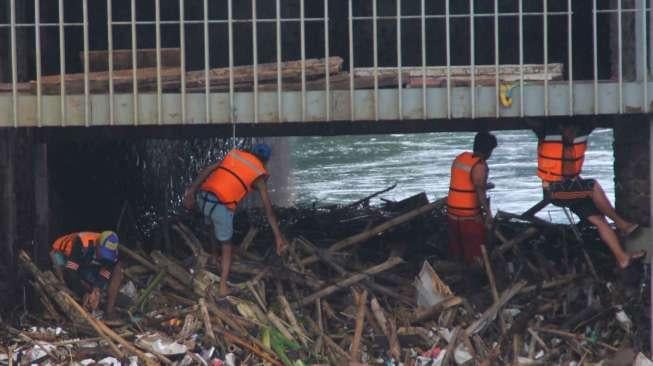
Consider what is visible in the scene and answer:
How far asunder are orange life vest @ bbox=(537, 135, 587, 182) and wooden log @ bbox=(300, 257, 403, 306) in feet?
5.34

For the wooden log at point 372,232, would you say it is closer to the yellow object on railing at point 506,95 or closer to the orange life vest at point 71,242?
the orange life vest at point 71,242

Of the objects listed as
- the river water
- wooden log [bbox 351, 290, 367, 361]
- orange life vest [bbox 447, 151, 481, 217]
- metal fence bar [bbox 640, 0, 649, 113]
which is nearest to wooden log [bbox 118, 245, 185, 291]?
wooden log [bbox 351, 290, 367, 361]

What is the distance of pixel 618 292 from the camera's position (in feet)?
45.4

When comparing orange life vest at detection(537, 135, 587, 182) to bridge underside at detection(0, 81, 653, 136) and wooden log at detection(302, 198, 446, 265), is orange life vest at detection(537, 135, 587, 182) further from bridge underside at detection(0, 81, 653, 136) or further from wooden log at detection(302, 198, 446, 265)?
wooden log at detection(302, 198, 446, 265)

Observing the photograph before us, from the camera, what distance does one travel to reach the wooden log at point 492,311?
13117mm

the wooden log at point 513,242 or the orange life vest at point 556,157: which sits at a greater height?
the orange life vest at point 556,157

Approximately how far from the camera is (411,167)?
4241 cm

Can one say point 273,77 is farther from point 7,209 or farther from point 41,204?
point 41,204

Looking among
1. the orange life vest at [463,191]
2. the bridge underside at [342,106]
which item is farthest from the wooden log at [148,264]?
the orange life vest at [463,191]

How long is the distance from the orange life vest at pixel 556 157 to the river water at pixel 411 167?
563 inches

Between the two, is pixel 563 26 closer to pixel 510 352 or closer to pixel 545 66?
pixel 545 66

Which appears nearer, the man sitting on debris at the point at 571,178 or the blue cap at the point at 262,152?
the man sitting on debris at the point at 571,178

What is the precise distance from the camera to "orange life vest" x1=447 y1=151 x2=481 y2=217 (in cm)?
1503

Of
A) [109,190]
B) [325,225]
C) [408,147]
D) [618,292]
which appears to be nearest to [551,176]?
[618,292]
